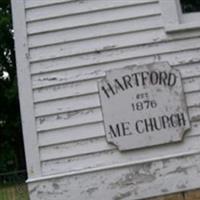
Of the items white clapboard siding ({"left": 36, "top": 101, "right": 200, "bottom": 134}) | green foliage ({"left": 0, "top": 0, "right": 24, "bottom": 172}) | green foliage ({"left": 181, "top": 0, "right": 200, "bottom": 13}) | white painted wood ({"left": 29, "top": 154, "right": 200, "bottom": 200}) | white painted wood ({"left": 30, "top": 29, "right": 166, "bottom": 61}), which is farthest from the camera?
green foliage ({"left": 0, "top": 0, "right": 24, "bottom": 172})

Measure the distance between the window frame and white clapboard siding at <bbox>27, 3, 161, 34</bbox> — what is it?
7 cm

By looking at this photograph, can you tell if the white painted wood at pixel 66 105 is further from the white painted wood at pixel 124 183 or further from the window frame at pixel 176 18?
the window frame at pixel 176 18

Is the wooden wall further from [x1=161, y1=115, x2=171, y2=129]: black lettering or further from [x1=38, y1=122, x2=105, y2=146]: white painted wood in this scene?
[x1=161, y1=115, x2=171, y2=129]: black lettering

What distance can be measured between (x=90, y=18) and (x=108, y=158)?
3.62ft

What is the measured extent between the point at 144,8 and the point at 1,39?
23.5 meters

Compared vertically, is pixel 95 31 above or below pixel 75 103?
above

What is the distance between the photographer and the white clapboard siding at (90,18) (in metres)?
3.94

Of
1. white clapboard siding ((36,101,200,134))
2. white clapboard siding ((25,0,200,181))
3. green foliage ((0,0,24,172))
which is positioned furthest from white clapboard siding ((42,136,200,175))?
green foliage ((0,0,24,172))

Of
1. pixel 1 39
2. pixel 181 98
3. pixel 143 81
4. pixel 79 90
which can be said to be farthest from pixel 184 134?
pixel 1 39

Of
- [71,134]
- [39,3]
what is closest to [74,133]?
[71,134]

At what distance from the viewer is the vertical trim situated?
12.3 feet

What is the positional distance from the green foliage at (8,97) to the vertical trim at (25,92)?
70.7 feet

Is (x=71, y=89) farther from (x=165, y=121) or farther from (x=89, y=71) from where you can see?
(x=165, y=121)

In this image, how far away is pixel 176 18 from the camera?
3912mm
